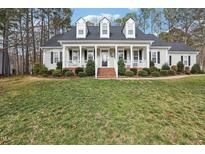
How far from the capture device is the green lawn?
5.17 m

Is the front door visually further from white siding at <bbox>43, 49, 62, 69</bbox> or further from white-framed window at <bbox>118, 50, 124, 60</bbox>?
white siding at <bbox>43, 49, 62, 69</bbox>

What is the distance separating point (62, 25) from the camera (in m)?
19.4

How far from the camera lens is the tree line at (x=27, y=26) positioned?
14662mm

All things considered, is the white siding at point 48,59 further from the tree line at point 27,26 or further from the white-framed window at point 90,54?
the white-framed window at point 90,54

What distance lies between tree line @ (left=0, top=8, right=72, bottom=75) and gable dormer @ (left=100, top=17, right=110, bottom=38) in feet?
7.06

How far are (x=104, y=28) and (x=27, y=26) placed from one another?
550 cm

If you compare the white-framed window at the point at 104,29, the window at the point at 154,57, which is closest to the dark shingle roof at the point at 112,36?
the white-framed window at the point at 104,29

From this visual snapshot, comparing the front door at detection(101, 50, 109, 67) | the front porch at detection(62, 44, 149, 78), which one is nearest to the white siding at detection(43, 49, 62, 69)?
the front porch at detection(62, 44, 149, 78)

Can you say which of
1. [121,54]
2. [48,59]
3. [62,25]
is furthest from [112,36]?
[62,25]

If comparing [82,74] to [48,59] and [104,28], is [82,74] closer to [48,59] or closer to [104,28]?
[104,28]

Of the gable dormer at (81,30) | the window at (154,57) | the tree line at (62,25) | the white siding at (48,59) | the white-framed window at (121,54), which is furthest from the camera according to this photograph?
the window at (154,57)

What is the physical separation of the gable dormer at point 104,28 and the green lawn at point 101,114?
592cm
